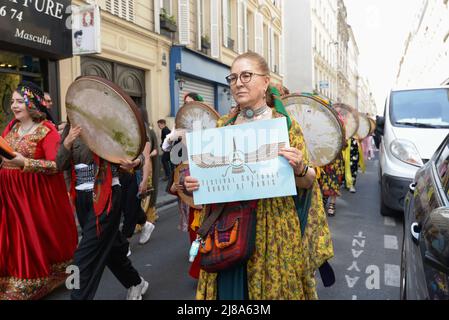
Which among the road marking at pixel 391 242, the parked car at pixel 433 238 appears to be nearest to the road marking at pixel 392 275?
the road marking at pixel 391 242

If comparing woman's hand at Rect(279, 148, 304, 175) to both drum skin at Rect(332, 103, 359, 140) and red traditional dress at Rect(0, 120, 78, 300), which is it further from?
drum skin at Rect(332, 103, 359, 140)

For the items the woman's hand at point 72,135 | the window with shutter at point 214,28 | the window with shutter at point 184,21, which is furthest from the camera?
the window with shutter at point 214,28

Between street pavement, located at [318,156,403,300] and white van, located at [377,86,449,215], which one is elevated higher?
white van, located at [377,86,449,215]

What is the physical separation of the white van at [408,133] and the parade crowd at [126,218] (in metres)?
2.82

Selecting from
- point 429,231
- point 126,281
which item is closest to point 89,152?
point 126,281

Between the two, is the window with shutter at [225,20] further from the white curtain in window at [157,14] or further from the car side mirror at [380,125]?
the car side mirror at [380,125]

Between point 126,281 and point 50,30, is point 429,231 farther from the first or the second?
point 50,30

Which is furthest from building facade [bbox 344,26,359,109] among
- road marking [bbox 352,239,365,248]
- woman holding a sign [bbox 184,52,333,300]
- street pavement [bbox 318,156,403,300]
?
woman holding a sign [bbox 184,52,333,300]

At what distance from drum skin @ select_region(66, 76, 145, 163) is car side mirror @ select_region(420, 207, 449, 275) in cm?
159

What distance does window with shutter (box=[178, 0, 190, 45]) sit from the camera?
12875 millimetres

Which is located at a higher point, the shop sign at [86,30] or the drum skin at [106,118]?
the shop sign at [86,30]

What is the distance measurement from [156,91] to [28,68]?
4.39 metres

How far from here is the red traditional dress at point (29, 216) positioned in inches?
127
